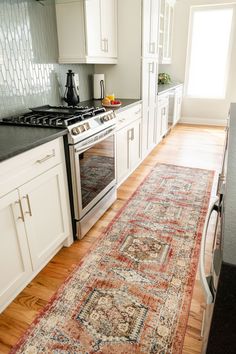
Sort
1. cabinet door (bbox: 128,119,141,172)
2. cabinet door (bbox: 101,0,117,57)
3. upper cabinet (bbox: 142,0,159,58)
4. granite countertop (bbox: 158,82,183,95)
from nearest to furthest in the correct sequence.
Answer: cabinet door (bbox: 101,0,117,57) < upper cabinet (bbox: 142,0,159,58) < cabinet door (bbox: 128,119,141,172) < granite countertop (bbox: 158,82,183,95)

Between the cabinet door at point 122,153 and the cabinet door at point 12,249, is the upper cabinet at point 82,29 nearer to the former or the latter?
the cabinet door at point 122,153

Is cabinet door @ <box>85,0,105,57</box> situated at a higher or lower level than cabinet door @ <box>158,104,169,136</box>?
higher

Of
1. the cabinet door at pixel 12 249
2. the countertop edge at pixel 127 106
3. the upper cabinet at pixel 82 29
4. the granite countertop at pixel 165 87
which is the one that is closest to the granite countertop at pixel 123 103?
the countertop edge at pixel 127 106

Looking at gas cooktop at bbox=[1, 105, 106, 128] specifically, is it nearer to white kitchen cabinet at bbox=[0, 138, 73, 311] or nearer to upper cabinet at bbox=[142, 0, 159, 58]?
white kitchen cabinet at bbox=[0, 138, 73, 311]

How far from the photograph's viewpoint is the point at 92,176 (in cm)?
219

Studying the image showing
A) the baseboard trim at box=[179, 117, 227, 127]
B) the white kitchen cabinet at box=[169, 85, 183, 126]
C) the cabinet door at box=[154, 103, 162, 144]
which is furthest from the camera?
the baseboard trim at box=[179, 117, 227, 127]

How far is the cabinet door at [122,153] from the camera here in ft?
8.99

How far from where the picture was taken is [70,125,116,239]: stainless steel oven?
194cm

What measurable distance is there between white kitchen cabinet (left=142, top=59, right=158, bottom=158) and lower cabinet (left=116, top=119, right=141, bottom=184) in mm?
243

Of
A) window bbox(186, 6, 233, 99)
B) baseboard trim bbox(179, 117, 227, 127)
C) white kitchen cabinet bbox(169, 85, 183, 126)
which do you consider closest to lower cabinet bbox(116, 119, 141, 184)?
white kitchen cabinet bbox(169, 85, 183, 126)

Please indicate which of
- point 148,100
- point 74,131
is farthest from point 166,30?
point 74,131

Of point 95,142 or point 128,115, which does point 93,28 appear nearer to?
point 128,115

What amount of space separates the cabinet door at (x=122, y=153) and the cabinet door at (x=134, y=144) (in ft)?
0.31

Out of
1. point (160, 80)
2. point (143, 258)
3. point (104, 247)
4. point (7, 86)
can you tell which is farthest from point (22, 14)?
point (160, 80)
